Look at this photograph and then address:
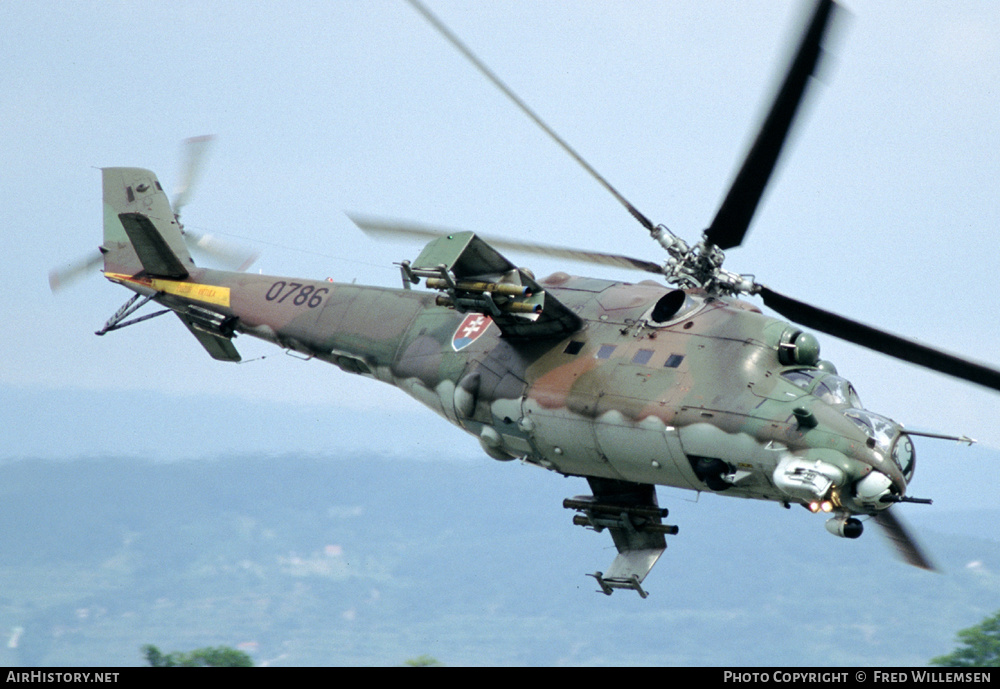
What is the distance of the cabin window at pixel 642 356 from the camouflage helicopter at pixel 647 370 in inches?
0.8

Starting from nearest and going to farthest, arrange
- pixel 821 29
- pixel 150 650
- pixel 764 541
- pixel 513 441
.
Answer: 1. pixel 821 29
2. pixel 513 441
3. pixel 150 650
4. pixel 764 541

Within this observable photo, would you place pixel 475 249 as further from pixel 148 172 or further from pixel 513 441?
pixel 148 172

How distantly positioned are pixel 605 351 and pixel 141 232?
8.97m

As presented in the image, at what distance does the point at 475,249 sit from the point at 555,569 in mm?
72092

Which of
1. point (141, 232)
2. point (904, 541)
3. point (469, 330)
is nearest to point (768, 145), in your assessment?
point (469, 330)

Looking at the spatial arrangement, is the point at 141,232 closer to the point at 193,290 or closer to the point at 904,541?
the point at 193,290

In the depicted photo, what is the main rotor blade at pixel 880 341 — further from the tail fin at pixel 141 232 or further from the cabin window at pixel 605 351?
the tail fin at pixel 141 232

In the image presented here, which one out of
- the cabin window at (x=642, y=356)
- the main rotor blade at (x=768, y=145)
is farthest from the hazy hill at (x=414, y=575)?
the main rotor blade at (x=768, y=145)

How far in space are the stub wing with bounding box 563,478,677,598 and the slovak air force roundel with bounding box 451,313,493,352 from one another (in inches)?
112

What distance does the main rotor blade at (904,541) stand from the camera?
16.9 metres

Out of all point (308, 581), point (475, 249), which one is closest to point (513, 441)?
point (475, 249)

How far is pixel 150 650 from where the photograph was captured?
30250 millimetres

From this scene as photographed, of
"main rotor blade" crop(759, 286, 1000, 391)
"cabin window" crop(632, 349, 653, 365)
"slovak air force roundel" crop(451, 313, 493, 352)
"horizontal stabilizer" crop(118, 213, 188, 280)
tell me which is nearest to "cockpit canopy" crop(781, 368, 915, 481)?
"main rotor blade" crop(759, 286, 1000, 391)

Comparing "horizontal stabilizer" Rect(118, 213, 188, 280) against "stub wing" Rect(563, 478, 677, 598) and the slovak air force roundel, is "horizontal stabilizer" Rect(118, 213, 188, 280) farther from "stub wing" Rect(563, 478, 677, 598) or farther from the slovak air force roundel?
"stub wing" Rect(563, 478, 677, 598)
